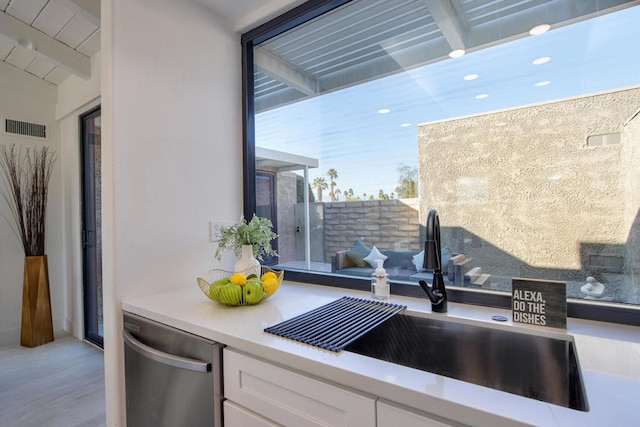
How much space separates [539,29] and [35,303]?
4290mm

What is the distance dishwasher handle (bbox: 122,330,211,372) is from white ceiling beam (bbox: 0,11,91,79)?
8.26ft

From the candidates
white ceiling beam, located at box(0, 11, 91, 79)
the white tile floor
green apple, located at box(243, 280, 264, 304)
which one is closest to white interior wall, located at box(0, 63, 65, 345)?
Answer: the white tile floor

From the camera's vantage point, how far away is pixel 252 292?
127 centimetres

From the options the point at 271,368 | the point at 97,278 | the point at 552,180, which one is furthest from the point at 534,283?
the point at 97,278

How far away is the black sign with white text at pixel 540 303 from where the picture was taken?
0.97 metres

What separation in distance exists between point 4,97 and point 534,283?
4448 millimetres

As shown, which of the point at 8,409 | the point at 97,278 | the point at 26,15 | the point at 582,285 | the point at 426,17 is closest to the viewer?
the point at 582,285

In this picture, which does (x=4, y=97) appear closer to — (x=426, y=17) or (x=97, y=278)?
(x=97, y=278)

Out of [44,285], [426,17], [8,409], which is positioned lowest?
[8,409]

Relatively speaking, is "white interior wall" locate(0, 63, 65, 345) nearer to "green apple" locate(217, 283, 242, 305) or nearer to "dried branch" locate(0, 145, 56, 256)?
"dried branch" locate(0, 145, 56, 256)

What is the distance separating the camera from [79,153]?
3.17 metres

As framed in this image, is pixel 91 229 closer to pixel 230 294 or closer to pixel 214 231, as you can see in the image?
pixel 214 231

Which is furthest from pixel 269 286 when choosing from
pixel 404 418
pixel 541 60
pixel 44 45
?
pixel 44 45

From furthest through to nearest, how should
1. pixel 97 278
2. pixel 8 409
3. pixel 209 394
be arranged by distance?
pixel 97 278, pixel 8 409, pixel 209 394
